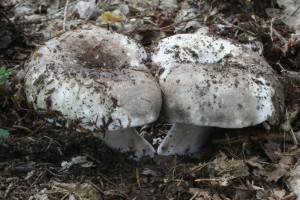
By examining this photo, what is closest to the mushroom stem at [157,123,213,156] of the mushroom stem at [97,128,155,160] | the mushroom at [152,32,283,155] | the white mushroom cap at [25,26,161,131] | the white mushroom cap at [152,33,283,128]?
the mushroom at [152,32,283,155]

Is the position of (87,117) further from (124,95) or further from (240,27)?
(240,27)

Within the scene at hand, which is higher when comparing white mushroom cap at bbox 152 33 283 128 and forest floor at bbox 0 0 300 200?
white mushroom cap at bbox 152 33 283 128

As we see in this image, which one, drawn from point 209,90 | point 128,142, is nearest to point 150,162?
point 128,142

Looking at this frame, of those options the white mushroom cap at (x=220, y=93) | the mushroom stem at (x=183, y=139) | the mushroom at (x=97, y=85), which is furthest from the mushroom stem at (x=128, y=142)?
the white mushroom cap at (x=220, y=93)

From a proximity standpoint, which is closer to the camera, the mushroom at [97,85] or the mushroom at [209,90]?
the mushroom at [97,85]

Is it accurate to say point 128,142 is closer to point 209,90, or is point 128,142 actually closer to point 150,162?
point 150,162

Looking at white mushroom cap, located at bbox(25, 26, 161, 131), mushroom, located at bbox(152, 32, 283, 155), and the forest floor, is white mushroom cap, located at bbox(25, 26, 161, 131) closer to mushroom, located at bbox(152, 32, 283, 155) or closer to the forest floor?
mushroom, located at bbox(152, 32, 283, 155)

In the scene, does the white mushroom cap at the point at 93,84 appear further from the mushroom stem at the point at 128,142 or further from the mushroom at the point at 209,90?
the mushroom stem at the point at 128,142
